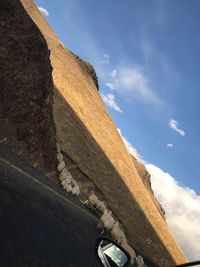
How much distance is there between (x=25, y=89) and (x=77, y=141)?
2221 cm

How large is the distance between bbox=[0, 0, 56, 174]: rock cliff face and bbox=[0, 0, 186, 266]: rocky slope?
46 millimetres

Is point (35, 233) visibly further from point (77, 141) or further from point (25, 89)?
point (77, 141)

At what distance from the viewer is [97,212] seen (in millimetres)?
11586

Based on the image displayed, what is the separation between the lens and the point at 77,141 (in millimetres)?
43844

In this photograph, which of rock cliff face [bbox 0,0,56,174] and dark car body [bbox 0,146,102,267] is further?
rock cliff face [bbox 0,0,56,174]

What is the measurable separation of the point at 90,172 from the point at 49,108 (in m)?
18.1

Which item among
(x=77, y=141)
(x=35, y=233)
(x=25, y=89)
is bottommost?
(x=35, y=233)

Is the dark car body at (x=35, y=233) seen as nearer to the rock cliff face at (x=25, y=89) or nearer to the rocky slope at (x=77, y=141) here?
the rock cliff face at (x=25, y=89)

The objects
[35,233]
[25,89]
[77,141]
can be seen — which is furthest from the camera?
[77,141]

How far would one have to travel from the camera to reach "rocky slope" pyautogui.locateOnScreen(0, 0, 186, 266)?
2212 cm

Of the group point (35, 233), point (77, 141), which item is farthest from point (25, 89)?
point (77, 141)

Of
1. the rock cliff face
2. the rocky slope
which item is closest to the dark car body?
the rock cliff face

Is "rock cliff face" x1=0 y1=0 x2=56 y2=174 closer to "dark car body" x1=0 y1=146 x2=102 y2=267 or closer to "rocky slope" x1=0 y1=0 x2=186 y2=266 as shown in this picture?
"rocky slope" x1=0 y1=0 x2=186 y2=266

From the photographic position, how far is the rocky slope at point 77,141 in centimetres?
2212
